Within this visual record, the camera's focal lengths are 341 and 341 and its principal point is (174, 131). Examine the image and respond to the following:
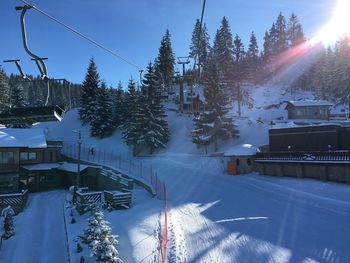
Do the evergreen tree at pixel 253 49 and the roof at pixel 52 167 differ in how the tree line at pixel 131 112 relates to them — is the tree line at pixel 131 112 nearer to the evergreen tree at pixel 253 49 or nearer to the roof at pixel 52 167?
the roof at pixel 52 167

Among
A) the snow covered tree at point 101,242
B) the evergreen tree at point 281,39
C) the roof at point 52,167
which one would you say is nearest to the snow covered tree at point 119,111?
the roof at point 52,167

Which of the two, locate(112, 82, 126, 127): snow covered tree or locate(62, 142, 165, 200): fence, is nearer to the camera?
locate(62, 142, 165, 200): fence

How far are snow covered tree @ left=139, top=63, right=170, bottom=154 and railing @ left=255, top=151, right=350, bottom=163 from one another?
1935 cm

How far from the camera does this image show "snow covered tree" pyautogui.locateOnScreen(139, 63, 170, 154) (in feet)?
165

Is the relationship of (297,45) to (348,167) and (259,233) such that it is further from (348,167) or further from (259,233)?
(259,233)

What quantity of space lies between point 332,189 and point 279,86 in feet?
261

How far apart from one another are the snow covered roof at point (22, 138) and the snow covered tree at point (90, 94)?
54.4 ft

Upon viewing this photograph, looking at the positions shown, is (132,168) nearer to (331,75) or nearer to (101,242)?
(101,242)

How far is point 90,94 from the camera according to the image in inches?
2525

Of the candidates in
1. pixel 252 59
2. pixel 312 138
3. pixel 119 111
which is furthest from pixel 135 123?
pixel 252 59

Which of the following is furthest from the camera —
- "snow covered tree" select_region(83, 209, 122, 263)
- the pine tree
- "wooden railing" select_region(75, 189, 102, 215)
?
the pine tree

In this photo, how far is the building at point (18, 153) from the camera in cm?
3925

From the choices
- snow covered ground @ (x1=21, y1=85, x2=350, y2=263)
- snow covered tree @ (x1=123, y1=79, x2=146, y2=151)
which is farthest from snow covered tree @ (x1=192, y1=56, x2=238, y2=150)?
snow covered ground @ (x1=21, y1=85, x2=350, y2=263)

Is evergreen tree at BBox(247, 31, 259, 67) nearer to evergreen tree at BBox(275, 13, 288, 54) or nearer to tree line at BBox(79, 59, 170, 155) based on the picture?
evergreen tree at BBox(275, 13, 288, 54)
